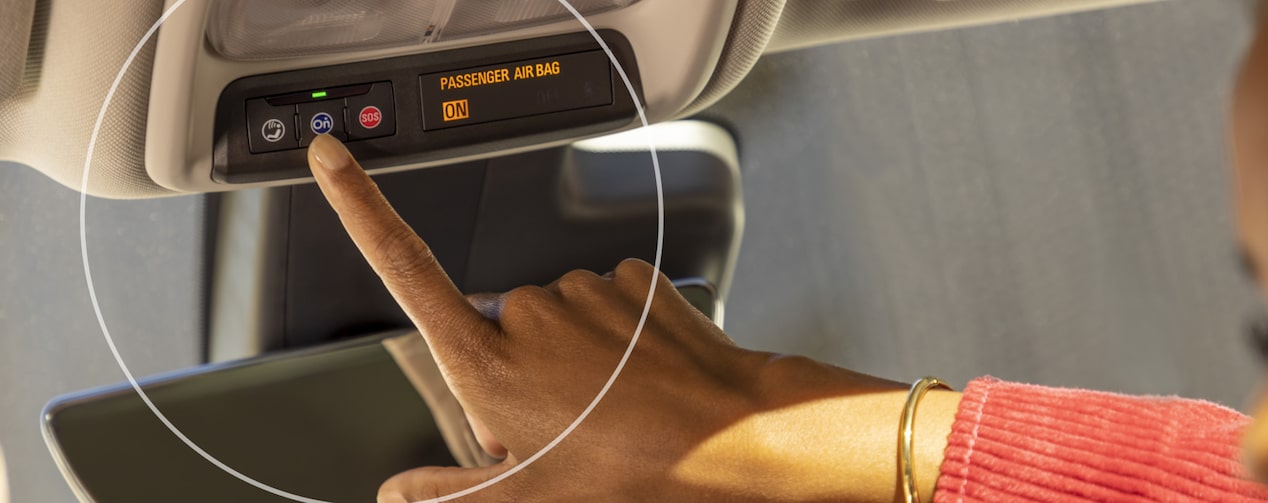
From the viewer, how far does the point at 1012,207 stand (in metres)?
1.29

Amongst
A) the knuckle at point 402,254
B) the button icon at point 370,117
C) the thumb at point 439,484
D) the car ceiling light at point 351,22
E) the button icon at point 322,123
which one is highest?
the car ceiling light at point 351,22

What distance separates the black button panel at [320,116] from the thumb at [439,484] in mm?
187

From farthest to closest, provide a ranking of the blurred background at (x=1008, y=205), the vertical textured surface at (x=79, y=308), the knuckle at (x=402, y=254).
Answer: the blurred background at (x=1008, y=205) < the vertical textured surface at (x=79, y=308) < the knuckle at (x=402, y=254)

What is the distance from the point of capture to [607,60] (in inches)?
22.5

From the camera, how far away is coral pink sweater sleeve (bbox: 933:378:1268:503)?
0.54 m

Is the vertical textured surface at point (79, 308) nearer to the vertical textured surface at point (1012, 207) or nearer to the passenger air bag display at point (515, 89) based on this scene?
the passenger air bag display at point (515, 89)

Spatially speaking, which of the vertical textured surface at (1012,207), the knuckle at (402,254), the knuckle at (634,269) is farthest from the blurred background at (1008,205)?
the knuckle at (402,254)

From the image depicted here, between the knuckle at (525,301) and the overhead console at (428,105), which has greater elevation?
the overhead console at (428,105)

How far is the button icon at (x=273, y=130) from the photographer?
1.71ft

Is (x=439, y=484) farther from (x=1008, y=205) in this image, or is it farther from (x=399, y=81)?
(x=1008, y=205)

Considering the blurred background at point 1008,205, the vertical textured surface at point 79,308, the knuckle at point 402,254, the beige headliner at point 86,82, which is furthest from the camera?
the blurred background at point 1008,205

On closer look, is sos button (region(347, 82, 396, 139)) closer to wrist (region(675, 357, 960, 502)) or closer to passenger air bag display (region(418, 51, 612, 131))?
passenger air bag display (region(418, 51, 612, 131))

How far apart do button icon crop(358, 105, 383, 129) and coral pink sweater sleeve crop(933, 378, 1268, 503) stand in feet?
1.08

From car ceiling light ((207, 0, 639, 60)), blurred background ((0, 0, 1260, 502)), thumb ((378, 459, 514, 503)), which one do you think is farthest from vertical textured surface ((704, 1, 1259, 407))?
car ceiling light ((207, 0, 639, 60))
